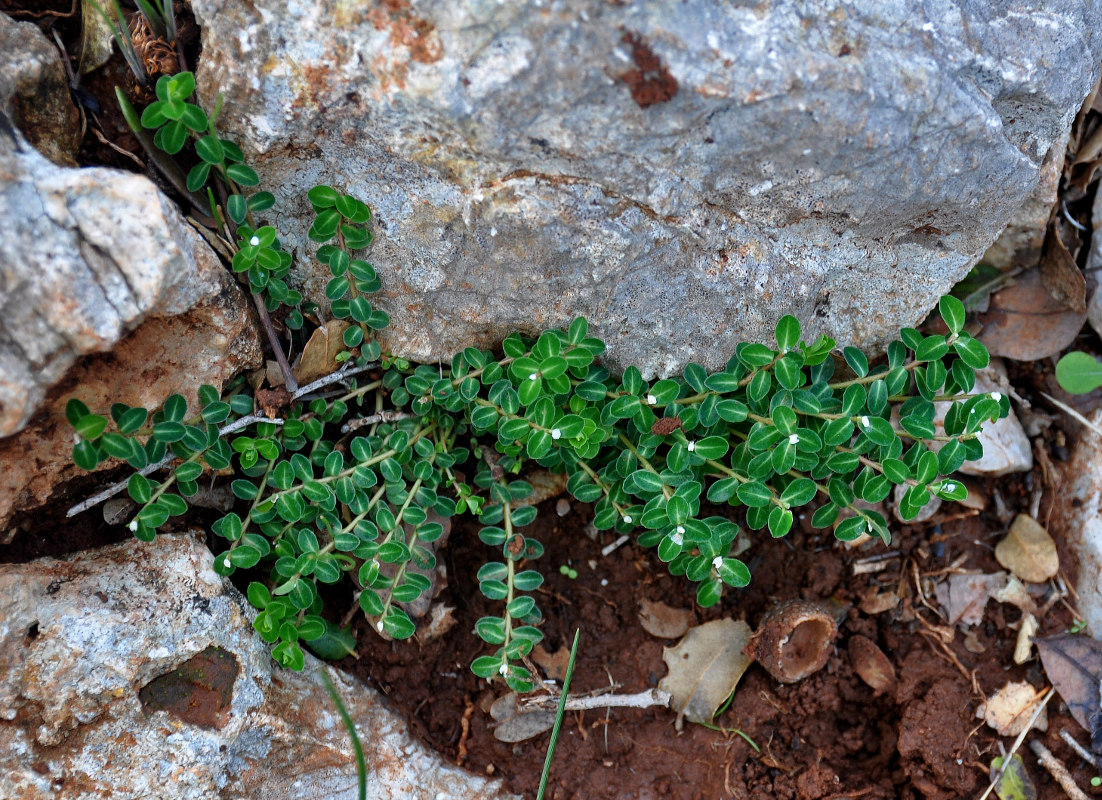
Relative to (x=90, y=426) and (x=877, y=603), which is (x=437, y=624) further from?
(x=877, y=603)

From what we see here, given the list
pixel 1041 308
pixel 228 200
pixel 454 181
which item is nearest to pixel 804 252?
pixel 454 181

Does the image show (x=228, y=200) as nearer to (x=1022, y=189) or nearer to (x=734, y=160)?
(x=734, y=160)

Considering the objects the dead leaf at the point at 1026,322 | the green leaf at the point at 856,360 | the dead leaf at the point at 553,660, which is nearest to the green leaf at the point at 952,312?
the green leaf at the point at 856,360

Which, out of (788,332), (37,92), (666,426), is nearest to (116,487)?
(37,92)

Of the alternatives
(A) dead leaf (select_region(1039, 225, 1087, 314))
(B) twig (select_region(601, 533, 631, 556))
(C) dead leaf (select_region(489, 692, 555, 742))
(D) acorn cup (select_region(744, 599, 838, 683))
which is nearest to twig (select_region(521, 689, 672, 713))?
(C) dead leaf (select_region(489, 692, 555, 742))

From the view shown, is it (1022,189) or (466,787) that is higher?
(1022,189)
